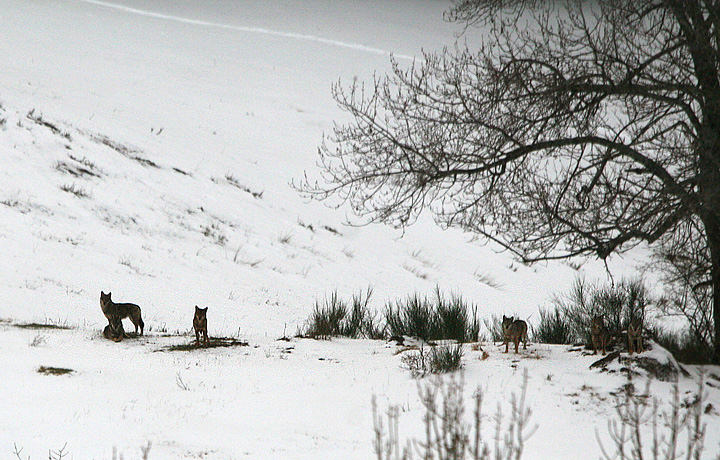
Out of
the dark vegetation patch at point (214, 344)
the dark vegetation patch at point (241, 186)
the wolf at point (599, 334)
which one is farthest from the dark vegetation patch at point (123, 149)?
the wolf at point (599, 334)

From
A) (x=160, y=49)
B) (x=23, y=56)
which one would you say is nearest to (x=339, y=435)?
(x=23, y=56)

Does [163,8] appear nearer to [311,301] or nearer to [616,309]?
[311,301]

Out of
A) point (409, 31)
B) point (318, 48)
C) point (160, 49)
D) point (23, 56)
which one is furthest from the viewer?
point (409, 31)

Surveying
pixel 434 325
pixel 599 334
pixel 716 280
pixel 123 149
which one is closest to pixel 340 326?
pixel 434 325

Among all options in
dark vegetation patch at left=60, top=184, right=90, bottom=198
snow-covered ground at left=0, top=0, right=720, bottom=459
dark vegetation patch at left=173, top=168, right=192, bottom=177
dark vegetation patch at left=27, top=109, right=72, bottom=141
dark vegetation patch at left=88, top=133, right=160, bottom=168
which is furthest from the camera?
dark vegetation patch at left=173, top=168, right=192, bottom=177

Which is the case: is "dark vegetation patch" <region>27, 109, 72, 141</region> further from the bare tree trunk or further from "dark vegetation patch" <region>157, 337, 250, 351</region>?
the bare tree trunk

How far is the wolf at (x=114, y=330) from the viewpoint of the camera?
22.0 feet

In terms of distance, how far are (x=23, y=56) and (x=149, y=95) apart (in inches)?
163

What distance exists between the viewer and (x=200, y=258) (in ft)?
38.8

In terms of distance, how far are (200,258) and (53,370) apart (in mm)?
6484

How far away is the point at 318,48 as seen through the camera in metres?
31.5

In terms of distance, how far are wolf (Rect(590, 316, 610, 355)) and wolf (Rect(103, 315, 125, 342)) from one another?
470cm

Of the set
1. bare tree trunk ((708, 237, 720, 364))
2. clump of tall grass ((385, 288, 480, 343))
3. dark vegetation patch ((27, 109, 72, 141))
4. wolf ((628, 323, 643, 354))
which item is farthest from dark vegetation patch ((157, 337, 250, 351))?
dark vegetation patch ((27, 109, 72, 141))

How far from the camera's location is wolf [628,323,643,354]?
18.1 ft
